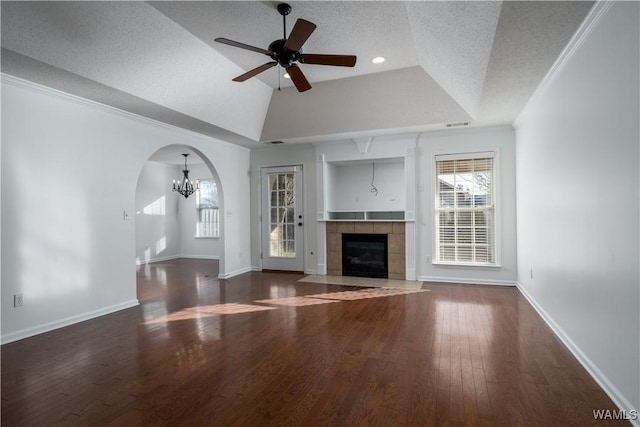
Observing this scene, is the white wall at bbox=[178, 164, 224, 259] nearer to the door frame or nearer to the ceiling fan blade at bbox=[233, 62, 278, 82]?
the door frame

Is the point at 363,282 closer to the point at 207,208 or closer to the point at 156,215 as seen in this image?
the point at 207,208

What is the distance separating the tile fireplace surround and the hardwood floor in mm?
1620

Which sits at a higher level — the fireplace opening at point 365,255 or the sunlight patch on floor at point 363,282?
the fireplace opening at point 365,255

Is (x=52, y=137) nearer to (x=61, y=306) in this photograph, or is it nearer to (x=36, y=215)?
(x=36, y=215)

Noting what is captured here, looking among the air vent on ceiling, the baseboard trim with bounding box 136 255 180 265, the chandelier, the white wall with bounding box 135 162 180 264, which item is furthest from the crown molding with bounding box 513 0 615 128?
the baseboard trim with bounding box 136 255 180 265

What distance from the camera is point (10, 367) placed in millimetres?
2756

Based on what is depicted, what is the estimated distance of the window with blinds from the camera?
566cm

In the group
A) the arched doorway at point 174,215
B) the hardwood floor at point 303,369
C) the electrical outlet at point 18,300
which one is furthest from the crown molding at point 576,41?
the arched doorway at point 174,215

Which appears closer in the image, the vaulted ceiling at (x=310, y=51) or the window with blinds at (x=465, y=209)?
the vaulted ceiling at (x=310, y=51)

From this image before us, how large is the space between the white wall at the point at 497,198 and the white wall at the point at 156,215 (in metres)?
6.62

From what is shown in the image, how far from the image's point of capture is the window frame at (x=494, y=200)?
5543mm

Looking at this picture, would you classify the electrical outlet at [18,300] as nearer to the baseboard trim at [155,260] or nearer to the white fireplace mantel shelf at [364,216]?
the white fireplace mantel shelf at [364,216]

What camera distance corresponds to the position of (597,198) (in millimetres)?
2387

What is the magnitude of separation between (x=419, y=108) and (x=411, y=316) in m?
2.89
